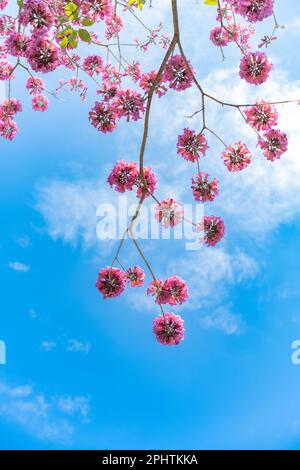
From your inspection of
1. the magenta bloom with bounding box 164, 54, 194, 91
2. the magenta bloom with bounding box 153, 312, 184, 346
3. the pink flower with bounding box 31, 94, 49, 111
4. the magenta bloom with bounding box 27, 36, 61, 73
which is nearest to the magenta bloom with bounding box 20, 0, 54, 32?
the magenta bloom with bounding box 27, 36, 61, 73

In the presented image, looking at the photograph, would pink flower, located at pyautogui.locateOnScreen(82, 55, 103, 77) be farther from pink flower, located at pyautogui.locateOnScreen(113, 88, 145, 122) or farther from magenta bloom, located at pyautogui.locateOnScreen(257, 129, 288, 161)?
magenta bloom, located at pyautogui.locateOnScreen(257, 129, 288, 161)

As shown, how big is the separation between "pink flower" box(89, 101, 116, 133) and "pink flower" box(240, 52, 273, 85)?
1.83m

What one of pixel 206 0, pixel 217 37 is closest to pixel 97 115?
pixel 206 0

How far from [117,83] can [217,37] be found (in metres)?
1.96

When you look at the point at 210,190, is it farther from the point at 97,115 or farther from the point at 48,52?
the point at 48,52

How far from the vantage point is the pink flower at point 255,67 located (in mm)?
6434

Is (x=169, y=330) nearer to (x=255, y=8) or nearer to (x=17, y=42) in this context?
(x=255, y=8)

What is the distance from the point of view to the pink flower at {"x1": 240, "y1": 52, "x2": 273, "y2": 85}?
6434mm

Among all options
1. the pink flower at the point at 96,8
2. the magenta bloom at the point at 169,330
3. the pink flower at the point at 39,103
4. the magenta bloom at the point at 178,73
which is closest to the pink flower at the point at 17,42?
the pink flower at the point at 96,8

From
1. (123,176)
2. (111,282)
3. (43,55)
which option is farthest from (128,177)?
(43,55)

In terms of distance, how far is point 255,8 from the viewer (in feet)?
17.5

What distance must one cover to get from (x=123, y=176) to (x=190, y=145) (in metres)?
1.00

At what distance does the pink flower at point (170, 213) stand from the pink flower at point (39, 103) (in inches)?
167

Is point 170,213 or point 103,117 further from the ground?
point 103,117
